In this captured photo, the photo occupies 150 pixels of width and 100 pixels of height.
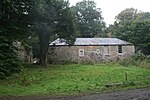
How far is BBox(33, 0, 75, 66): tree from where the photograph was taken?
34.6 metres

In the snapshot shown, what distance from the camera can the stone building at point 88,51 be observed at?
48156mm

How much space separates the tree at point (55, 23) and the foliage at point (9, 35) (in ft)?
49.5

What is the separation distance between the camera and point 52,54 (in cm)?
4834

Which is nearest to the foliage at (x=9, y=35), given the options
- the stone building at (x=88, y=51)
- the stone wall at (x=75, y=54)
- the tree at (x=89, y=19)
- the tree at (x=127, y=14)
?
the stone building at (x=88, y=51)

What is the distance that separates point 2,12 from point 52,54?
104 ft

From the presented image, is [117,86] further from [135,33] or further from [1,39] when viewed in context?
[135,33]

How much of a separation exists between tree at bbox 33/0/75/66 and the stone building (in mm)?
8104

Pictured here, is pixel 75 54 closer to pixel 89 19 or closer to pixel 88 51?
pixel 88 51

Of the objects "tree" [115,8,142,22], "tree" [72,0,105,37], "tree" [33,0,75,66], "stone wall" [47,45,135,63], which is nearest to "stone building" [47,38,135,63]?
"stone wall" [47,45,135,63]

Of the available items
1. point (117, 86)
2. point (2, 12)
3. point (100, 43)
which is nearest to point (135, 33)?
point (100, 43)

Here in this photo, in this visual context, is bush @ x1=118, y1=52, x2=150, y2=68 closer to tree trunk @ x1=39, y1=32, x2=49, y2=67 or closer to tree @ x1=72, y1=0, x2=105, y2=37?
tree trunk @ x1=39, y1=32, x2=49, y2=67

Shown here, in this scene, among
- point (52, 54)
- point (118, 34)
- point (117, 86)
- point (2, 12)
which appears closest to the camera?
point (2, 12)

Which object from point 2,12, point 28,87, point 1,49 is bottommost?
point 28,87

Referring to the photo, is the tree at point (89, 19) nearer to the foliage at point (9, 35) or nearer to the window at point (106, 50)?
the window at point (106, 50)
